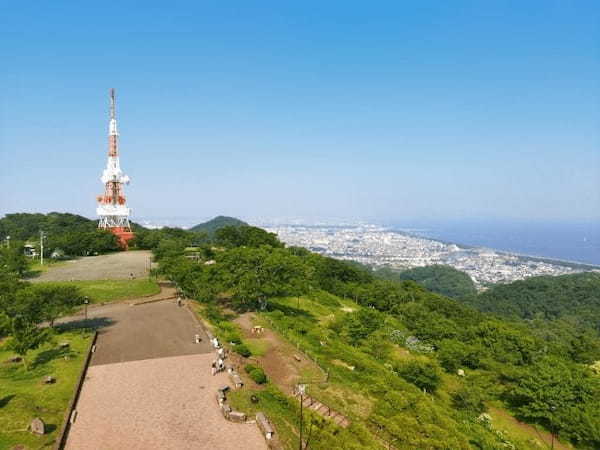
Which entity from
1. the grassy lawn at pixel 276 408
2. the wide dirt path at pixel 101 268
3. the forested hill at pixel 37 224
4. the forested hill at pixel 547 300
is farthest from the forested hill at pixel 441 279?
the grassy lawn at pixel 276 408

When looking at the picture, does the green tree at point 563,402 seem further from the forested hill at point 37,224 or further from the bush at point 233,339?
the forested hill at point 37,224

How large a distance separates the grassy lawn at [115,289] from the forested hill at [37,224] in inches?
1886

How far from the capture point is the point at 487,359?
31422 millimetres

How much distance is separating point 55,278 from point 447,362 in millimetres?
39929

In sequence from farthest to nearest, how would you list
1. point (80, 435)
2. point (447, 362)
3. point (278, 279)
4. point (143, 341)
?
1. point (278, 279)
2. point (447, 362)
3. point (143, 341)
4. point (80, 435)

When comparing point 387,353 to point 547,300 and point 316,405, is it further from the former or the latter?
point 547,300

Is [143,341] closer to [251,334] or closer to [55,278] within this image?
[251,334]

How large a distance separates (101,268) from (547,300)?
340 ft

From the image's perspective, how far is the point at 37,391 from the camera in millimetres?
16547

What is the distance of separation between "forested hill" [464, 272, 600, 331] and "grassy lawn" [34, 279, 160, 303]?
80772 mm

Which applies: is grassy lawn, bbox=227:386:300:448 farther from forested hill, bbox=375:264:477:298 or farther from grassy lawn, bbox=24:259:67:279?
forested hill, bbox=375:264:477:298

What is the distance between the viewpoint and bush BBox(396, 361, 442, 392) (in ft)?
78.1

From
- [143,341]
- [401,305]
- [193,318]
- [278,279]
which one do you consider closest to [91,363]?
[143,341]

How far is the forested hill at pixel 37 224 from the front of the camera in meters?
79.0
